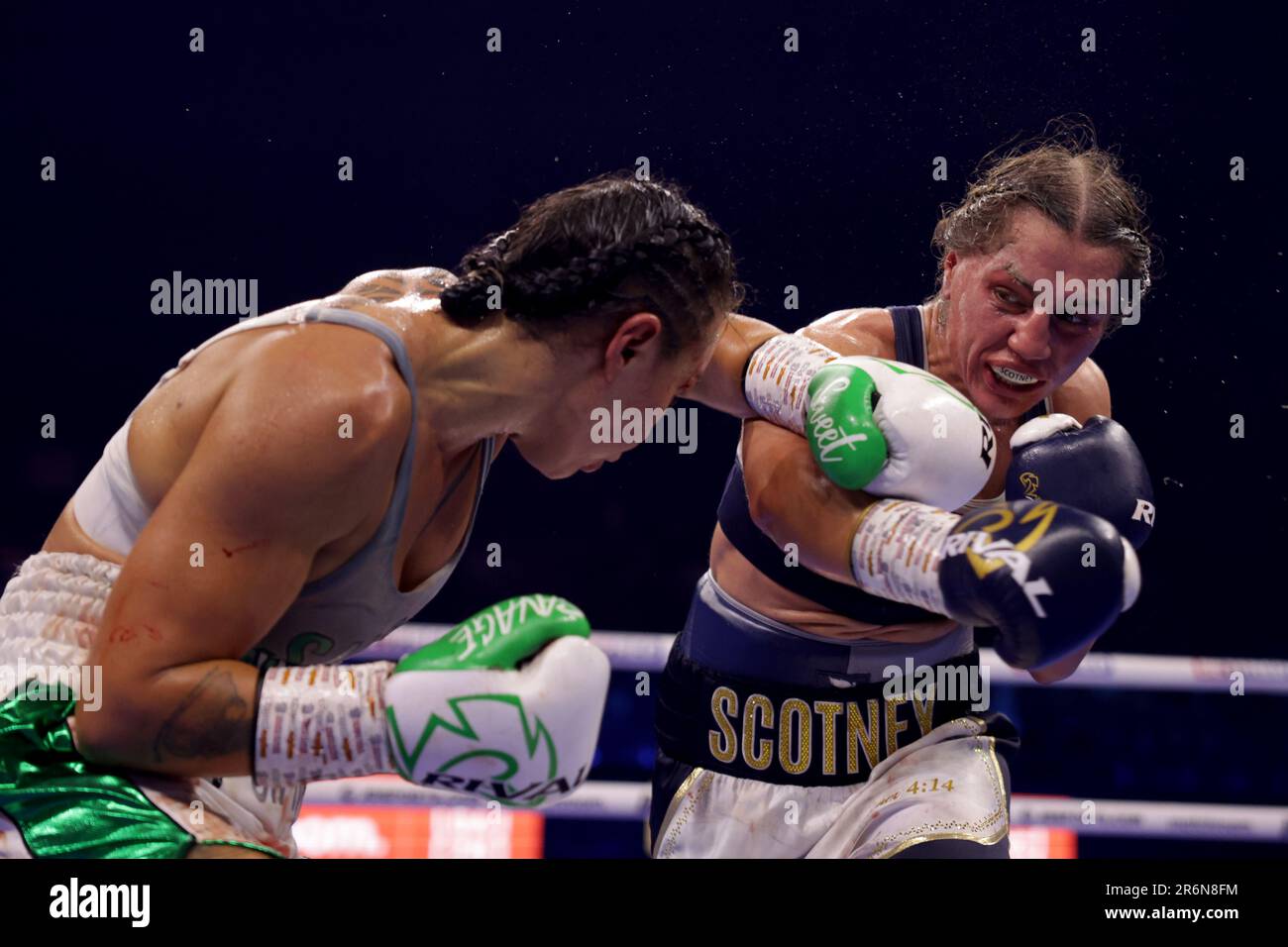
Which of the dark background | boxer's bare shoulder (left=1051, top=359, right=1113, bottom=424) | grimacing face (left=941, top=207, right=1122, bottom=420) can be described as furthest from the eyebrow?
the dark background

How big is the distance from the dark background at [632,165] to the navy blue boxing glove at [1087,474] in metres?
1.83

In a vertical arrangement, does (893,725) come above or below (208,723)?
below

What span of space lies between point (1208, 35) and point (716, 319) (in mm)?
2674

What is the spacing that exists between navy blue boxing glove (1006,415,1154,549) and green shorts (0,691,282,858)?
122cm

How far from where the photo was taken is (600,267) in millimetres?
1584

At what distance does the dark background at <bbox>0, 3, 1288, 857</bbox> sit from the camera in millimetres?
3752

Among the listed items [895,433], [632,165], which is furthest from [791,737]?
[632,165]

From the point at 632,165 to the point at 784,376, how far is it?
6.58 ft

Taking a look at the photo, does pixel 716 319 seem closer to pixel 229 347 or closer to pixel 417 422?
pixel 417 422

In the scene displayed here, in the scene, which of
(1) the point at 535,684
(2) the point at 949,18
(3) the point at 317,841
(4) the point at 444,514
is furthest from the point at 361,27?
(1) the point at 535,684

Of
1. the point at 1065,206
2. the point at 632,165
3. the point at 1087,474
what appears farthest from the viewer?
the point at 632,165

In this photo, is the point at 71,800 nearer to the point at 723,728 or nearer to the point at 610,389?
the point at 610,389

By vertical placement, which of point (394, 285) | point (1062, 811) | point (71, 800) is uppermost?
point (394, 285)

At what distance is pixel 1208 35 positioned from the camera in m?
3.73
